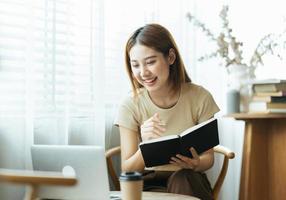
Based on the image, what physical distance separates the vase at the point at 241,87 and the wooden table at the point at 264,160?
0.12 m

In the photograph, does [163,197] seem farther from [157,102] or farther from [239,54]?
[239,54]

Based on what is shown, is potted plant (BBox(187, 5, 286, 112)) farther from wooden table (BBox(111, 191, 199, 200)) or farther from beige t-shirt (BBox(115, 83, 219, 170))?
wooden table (BBox(111, 191, 199, 200))

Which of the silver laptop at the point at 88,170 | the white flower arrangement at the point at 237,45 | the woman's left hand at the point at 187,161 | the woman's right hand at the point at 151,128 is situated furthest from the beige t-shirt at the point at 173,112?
the silver laptop at the point at 88,170

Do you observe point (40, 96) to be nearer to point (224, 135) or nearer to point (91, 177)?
point (91, 177)

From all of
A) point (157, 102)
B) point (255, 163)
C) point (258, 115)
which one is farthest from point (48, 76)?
Answer: point (255, 163)

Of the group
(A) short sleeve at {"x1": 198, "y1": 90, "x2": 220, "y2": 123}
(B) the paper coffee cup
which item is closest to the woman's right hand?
(A) short sleeve at {"x1": 198, "y1": 90, "x2": 220, "y2": 123}

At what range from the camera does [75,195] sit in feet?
4.24

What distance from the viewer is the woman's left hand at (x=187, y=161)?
173cm

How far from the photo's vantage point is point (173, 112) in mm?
1996

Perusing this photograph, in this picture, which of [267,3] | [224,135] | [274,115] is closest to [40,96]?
[274,115]

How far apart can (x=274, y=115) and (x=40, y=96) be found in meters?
1.00

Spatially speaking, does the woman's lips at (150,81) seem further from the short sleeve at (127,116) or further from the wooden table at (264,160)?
the wooden table at (264,160)

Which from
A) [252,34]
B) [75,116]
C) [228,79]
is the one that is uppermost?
[252,34]

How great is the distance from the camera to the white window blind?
173 cm
